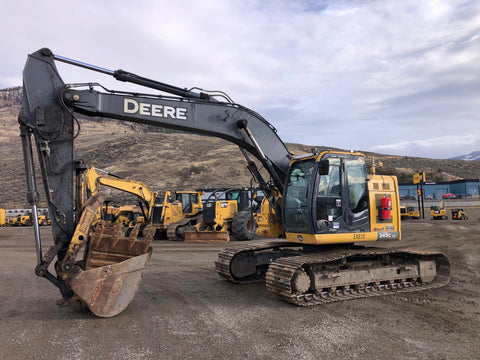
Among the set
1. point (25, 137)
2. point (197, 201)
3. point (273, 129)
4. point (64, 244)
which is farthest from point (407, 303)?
point (197, 201)

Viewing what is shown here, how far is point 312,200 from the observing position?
7270 mm

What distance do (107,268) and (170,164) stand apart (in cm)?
4872

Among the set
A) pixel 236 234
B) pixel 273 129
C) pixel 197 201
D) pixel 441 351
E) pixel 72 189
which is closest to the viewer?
pixel 441 351

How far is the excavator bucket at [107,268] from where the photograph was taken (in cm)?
569

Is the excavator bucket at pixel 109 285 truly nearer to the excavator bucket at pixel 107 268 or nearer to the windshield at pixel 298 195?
the excavator bucket at pixel 107 268

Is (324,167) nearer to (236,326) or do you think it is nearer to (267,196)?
(267,196)

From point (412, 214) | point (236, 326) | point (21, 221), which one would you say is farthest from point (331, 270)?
point (21, 221)

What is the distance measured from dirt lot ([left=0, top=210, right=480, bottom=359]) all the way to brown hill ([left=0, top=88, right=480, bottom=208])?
38674 millimetres

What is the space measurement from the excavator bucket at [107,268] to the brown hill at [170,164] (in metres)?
39.4

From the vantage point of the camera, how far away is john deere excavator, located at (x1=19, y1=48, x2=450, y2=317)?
595 cm

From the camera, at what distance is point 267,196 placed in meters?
8.63

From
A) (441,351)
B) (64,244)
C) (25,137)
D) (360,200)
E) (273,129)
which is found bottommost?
(441,351)

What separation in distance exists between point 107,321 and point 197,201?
15.9 meters

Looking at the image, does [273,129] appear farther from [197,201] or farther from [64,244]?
[197,201]
